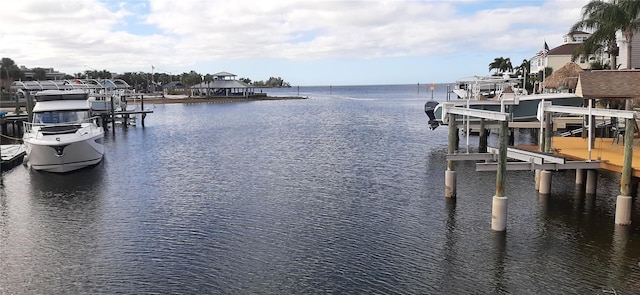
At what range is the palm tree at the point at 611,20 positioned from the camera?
→ 41.5 meters

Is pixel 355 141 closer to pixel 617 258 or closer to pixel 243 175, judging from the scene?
pixel 243 175

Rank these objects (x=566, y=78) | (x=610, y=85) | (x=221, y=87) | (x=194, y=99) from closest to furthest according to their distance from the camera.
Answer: (x=610, y=85), (x=566, y=78), (x=194, y=99), (x=221, y=87)

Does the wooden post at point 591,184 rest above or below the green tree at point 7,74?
below

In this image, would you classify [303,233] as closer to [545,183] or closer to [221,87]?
[545,183]

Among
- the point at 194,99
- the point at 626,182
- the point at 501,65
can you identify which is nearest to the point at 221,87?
the point at 194,99

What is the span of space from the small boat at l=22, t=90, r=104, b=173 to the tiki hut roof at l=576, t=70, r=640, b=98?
26478 mm

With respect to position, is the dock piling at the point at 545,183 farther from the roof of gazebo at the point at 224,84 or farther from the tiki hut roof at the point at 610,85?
Result: the roof of gazebo at the point at 224,84

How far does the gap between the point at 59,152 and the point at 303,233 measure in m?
18.1

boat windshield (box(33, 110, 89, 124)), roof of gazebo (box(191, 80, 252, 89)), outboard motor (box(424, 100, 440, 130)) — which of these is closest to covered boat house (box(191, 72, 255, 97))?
roof of gazebo (box(191, 80, 252, 89))

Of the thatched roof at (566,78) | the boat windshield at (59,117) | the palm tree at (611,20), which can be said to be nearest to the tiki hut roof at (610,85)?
the thatched roof at (566,78)

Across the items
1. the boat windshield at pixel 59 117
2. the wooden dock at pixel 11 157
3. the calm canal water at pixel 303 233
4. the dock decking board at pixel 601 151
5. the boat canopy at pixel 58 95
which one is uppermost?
the boat canopy at pixel 58 95

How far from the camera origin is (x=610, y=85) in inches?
1000

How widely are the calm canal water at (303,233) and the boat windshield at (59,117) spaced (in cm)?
326

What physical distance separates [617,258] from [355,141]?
32.6 metres
